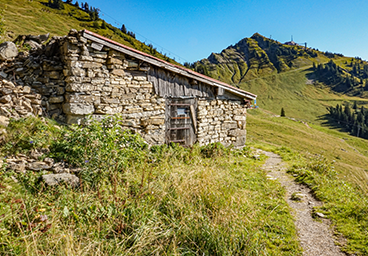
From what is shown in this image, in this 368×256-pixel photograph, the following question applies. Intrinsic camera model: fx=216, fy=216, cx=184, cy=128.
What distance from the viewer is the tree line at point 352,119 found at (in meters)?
57.9

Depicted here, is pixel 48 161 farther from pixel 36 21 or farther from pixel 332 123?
pixel 332 123

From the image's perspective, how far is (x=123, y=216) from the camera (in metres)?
3.38

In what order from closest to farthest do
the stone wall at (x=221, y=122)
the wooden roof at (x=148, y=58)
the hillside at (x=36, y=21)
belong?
the wooden roof at (x=148, y=58) < the stone wall at (x=221, y=122) < the hillside at (x=36, y=21)

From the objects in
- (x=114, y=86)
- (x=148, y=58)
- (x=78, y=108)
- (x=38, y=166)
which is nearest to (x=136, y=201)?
(x=38, y=166)

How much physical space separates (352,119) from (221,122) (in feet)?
234

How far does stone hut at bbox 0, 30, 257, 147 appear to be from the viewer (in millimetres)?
6637

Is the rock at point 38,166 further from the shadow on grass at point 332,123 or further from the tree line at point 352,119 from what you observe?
the tree line at point 352,119

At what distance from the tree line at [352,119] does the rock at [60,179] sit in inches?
2759

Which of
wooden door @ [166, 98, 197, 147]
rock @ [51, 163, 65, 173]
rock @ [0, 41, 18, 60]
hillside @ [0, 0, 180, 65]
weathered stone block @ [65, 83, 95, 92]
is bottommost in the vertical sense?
rock @ [51, 163, 65, 173]

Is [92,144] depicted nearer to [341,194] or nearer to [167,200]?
[167,200]

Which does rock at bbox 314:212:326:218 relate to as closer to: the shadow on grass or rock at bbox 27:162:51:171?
rock at bbox 27:162:51:171

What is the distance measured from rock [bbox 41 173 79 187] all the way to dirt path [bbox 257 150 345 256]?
4527 mm

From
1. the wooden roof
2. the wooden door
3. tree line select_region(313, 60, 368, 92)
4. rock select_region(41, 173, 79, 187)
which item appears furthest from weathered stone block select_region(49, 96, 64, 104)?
tree line select_region(313, 60, 368, 92)

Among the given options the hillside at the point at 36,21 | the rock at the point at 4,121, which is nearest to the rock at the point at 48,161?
the rock at the point at 4,121
